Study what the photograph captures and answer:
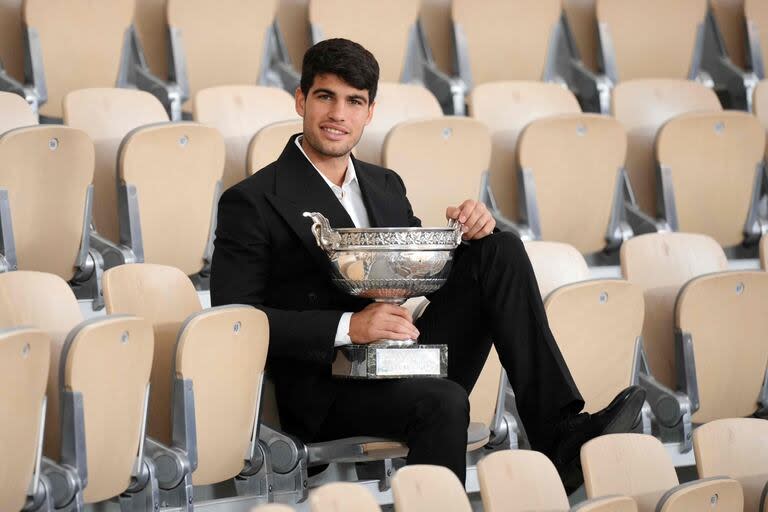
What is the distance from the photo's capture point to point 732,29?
3379 mm

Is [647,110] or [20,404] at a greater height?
[647,110]

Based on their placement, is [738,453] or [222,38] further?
[222,38]

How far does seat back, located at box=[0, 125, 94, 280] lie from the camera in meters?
1.99

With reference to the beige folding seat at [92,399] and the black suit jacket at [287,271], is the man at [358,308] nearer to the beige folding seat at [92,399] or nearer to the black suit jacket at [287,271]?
the black suit jacket at [287,271]

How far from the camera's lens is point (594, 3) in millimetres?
3316

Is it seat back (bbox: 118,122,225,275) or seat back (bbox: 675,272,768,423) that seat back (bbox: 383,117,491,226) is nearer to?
seat back (bbox: 118,122,225,275)

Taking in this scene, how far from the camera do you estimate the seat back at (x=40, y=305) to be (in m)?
1.65

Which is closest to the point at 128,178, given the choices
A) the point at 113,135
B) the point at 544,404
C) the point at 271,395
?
the point at 113,135

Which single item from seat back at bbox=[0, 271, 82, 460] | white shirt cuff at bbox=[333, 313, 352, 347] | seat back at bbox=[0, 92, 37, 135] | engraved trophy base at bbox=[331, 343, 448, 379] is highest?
seat back at bbox=[0, 92, 37, 135]

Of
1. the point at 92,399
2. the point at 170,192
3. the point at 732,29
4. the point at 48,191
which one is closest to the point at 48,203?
the point at 48,191

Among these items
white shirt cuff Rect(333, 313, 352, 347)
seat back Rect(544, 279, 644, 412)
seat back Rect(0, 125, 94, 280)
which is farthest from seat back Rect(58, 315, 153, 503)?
seat back Rect(544, 279, 644, 412)

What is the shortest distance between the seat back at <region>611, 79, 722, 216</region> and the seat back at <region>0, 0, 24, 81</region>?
1.19 metres

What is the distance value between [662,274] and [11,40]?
4.36 feet

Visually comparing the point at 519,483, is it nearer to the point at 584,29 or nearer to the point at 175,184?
the point at 175,184
